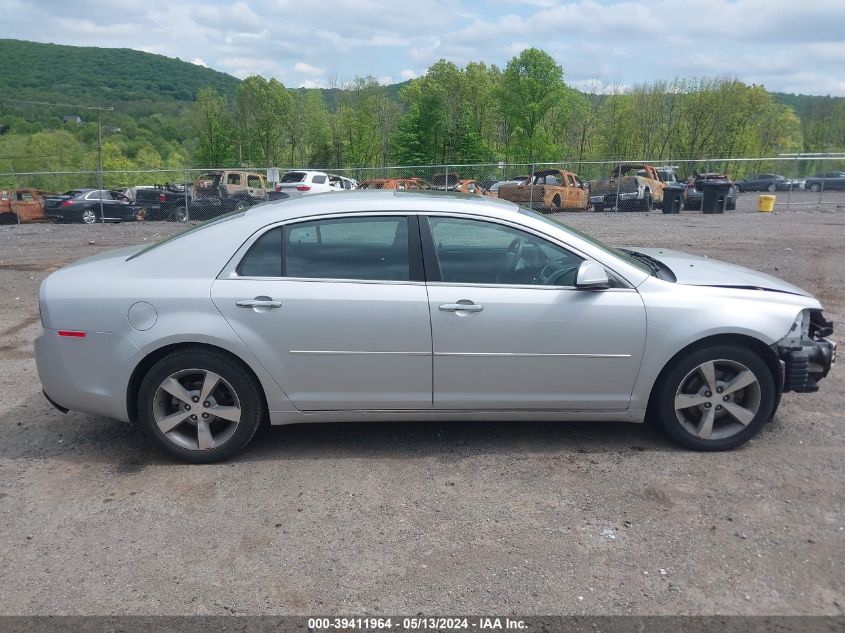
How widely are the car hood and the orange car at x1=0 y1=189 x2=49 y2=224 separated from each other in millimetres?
25401

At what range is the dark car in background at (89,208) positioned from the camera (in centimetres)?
2433

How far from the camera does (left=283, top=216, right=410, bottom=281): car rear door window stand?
415 cm

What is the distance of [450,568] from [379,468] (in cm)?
111

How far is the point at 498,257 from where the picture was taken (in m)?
4.28

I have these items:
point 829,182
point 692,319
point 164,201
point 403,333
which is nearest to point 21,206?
point 164,201

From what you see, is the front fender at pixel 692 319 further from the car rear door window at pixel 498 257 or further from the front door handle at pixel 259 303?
the front door handle at pixel 259 303

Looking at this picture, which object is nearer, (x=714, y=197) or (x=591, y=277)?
(x=591, y=277)

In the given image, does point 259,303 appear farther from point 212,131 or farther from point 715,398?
point 212,131

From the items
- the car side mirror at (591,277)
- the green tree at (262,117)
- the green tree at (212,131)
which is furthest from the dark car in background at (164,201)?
the green tree at (212,131)

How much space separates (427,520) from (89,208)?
2483 cm

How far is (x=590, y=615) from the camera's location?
2.77 metres

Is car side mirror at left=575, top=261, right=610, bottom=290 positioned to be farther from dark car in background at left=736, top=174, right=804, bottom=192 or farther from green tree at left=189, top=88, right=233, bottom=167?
green tree at left=189, top=88, right=233, bottom=167

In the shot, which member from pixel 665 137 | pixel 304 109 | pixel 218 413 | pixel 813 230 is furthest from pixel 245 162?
pixel 218 413

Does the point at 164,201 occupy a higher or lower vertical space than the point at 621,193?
lower
